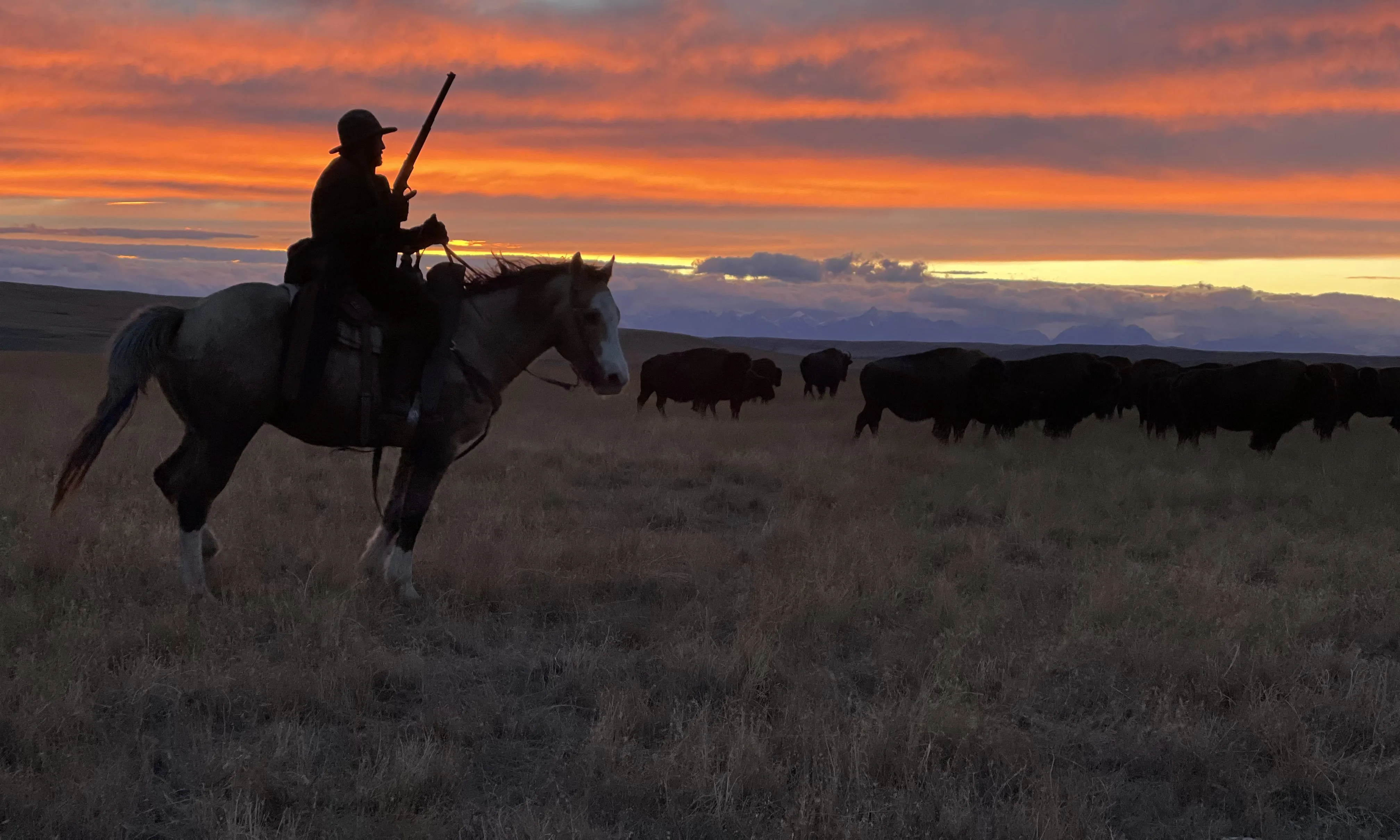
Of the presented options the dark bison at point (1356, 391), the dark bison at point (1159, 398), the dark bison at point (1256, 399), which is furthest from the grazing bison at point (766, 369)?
the dark bison at point (1356, 391)

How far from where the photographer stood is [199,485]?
21.7 ft

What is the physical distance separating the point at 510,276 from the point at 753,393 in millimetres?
22503

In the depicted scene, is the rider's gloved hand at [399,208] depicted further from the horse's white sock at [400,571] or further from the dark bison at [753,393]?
the dark bison at [753,393]

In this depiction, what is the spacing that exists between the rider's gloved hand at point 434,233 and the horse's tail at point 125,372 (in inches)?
63.5

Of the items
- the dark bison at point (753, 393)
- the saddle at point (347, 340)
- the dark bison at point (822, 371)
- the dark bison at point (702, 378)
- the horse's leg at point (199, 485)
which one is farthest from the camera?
the dark bison at point (822, 371)

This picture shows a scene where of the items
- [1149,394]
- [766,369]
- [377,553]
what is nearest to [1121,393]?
[1149,394]

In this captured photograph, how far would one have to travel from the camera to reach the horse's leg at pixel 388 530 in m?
7.30

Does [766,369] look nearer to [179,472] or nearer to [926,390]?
[926,390]

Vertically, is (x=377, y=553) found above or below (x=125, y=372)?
below

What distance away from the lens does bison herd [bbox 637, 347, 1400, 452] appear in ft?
61.4

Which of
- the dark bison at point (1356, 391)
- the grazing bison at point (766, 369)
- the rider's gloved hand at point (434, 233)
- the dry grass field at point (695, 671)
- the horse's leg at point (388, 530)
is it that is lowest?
the dry grass field at point (695, 671)

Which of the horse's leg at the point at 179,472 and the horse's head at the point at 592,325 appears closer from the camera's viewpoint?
the horse's leg at the point at 179,472

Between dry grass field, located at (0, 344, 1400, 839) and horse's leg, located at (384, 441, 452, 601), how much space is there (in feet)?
0.61

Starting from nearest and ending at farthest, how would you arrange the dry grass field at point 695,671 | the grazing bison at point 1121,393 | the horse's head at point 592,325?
the dry grass field at point 695,671, the horse's head at point 592,325, the grazing bison at point 1121,393
